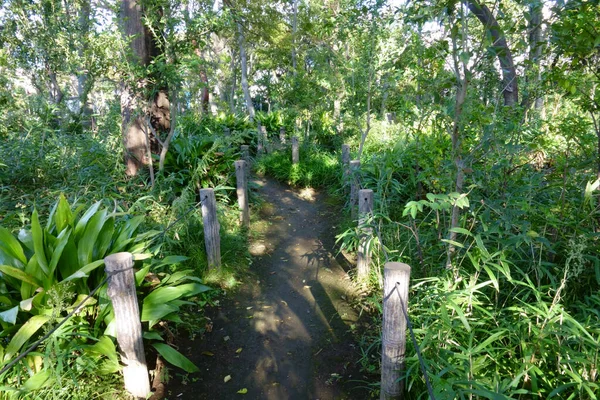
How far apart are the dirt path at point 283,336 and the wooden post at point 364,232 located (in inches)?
8.6

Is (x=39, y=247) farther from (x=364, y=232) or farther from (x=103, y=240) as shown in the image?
(x=364, y=232)

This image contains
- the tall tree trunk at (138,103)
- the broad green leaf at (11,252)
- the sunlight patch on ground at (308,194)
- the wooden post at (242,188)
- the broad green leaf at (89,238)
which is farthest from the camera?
the sunlight patch on ground at (308,194)

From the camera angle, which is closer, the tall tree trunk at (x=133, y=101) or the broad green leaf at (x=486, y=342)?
the broad green leaf at (x=486, y=342)

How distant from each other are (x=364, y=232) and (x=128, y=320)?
91.0 inches

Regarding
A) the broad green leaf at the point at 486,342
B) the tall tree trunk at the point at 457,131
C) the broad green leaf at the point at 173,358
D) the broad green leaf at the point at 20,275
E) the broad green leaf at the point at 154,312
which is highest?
the tall tree trunk at the point at 457,131

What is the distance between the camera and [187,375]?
281 cm

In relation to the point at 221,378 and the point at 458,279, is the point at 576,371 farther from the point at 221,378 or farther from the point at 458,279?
the point at 221,378

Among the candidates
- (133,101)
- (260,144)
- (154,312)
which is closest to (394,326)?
(154,312)

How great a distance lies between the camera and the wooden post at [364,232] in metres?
3.77

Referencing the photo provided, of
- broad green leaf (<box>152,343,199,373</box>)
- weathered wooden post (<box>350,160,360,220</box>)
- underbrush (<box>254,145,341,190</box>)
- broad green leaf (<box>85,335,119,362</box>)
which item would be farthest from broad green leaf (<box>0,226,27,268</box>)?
underbrush (<box>254,145,341,190</box>)

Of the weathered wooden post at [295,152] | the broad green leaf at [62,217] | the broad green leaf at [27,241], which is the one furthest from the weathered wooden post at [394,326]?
the weathered wooden post at [295,152]

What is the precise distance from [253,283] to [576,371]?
3.04m

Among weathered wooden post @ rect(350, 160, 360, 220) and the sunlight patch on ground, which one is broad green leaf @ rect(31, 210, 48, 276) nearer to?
weathered wooden post @ rect(350, 160, 360, 220)

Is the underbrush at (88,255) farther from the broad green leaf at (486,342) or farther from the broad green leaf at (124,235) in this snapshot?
the broad green leaf at (486,342)
